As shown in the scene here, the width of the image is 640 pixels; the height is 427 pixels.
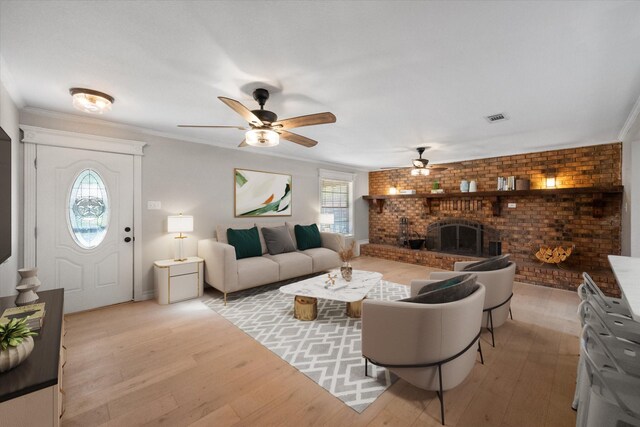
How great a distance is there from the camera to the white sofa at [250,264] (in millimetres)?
3545

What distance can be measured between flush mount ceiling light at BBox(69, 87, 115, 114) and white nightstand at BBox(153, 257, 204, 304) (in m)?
1.94

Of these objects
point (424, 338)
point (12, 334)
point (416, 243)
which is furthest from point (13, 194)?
point (416, 243)

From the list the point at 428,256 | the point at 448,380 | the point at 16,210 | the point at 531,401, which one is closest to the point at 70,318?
the point at 16,210

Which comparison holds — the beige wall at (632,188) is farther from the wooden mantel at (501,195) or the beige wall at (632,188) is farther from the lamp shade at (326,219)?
the lamp shade at (326,219)

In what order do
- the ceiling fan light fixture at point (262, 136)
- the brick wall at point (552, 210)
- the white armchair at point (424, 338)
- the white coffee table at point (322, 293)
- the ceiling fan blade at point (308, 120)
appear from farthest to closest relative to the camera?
1. the brick wall at point (552, 210)
2. the white coffee table at point (322, 293)
3. the ceiling fan light fixture at point (262, 136)
4. the ceiling fan blade at point (308, 120)
5. the white armchair at point (424, 338)

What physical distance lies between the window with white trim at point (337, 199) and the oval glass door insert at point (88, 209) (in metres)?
3.86

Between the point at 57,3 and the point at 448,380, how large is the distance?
312 cm

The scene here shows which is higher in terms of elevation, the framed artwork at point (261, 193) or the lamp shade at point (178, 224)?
the framed artwork at point (261, 193)

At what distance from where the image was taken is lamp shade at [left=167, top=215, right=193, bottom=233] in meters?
3.61

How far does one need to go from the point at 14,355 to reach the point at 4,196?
1.48 metres

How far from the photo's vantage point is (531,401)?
5.90ft

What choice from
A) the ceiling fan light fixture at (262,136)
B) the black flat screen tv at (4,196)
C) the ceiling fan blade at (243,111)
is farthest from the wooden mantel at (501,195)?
the black flat screen tv at (4,196)

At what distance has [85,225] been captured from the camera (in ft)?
10.7

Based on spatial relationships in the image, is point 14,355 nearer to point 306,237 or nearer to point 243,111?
point 243,111
